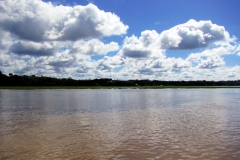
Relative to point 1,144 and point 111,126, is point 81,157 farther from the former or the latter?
point 111,126

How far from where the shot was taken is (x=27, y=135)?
1415 centimetres

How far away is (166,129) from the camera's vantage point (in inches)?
632

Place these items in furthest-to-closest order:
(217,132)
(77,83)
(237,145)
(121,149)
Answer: (77,83) < (217,132) < (237,145) < (121,149)

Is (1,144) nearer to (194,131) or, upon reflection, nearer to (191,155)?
(191,155)

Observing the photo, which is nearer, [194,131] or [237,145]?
[237,145]

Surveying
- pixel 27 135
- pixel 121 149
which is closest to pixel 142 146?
pixel 121 149

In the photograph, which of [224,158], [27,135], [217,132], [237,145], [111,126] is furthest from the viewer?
[111,126]

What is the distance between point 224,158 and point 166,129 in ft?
20.9

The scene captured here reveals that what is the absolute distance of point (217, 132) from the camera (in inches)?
595

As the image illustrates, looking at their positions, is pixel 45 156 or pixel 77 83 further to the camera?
pixel 77 83

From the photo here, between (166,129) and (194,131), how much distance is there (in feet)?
6.03

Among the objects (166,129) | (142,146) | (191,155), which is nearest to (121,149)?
(142,146)

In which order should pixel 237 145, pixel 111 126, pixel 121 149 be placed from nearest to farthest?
pixel 121 149
pixel 237 145
pixel 111 126

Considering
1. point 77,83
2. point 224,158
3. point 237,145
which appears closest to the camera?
point 224,158
